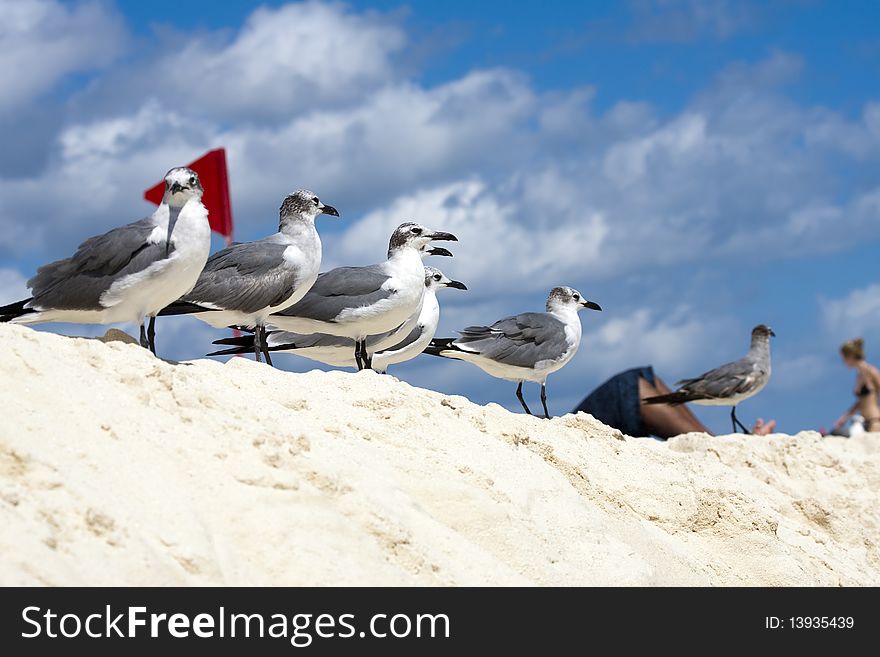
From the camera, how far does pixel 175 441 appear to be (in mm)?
4934

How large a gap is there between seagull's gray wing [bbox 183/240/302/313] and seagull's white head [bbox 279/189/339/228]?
0.84 meters

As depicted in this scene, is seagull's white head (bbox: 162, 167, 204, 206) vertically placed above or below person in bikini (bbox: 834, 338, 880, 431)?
below

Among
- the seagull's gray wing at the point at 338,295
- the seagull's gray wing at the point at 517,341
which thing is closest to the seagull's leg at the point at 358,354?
the seagull's gray wing at the point at 338,295

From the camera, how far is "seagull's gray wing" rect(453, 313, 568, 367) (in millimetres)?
12398

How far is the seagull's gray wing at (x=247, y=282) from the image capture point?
8.39 m

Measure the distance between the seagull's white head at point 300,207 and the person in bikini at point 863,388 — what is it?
985 cm

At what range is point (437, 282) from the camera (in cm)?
1266

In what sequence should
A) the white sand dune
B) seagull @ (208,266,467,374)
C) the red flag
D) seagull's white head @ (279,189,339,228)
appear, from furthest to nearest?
the red flag, seagull @ (208,266,467,374), seagull's white head @ (279,189,339,228), the white sand dune

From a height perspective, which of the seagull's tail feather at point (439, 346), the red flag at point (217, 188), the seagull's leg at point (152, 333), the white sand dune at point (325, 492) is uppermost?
the red flag at point (217, 188)

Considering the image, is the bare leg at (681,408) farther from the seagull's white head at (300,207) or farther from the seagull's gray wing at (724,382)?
the seagull's white head at (300,207)

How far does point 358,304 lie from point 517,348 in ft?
10.7

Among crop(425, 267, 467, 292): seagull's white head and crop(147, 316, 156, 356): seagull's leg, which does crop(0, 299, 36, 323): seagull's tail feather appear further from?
crop(425, 267, 467, 292): seagull's white head

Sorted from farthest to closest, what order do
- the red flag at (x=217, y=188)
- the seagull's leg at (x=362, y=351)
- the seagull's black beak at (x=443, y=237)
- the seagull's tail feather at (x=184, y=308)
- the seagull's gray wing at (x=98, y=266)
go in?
the red flag at (x=217, y=188), the seagull's black beak at (x=443, y=237), the seagull's leg at (x=362, y=351), the seagull's tail feather at (x=184, y=308), the seagull's gray wing at (x=98, y=266)

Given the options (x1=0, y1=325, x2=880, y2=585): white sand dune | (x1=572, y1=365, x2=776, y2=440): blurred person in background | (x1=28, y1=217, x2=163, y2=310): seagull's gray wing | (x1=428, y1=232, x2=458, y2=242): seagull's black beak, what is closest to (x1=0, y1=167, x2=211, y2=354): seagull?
(x1=28, y1=217, x2=163, y2=310): seagull's gray wing
